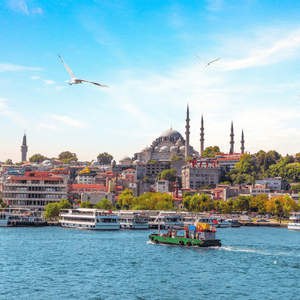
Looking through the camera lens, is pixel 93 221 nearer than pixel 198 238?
No

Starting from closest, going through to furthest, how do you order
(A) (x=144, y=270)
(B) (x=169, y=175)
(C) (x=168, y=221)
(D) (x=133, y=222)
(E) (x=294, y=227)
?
(A) (x=144, y=270)
(D) (x=133, y=222)
(E) (x=294, y=227)
(C) (x=168, y=221)
(B) (x=169, y=175)

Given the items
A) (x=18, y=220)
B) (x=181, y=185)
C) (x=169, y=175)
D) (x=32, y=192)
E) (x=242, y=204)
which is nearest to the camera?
(x=18, y=220)

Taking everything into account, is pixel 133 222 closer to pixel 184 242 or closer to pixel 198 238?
pixel 184 242

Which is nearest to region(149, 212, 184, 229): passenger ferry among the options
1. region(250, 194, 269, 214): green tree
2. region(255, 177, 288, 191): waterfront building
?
region(250, 194, 269, 214): green tree

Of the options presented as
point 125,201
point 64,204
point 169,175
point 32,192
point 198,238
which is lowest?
point 198,238

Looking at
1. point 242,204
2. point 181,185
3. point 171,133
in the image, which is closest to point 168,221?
point 242,204

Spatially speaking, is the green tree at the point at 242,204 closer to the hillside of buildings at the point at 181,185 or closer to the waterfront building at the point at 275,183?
the hillside of buildings at the point at 181,185
